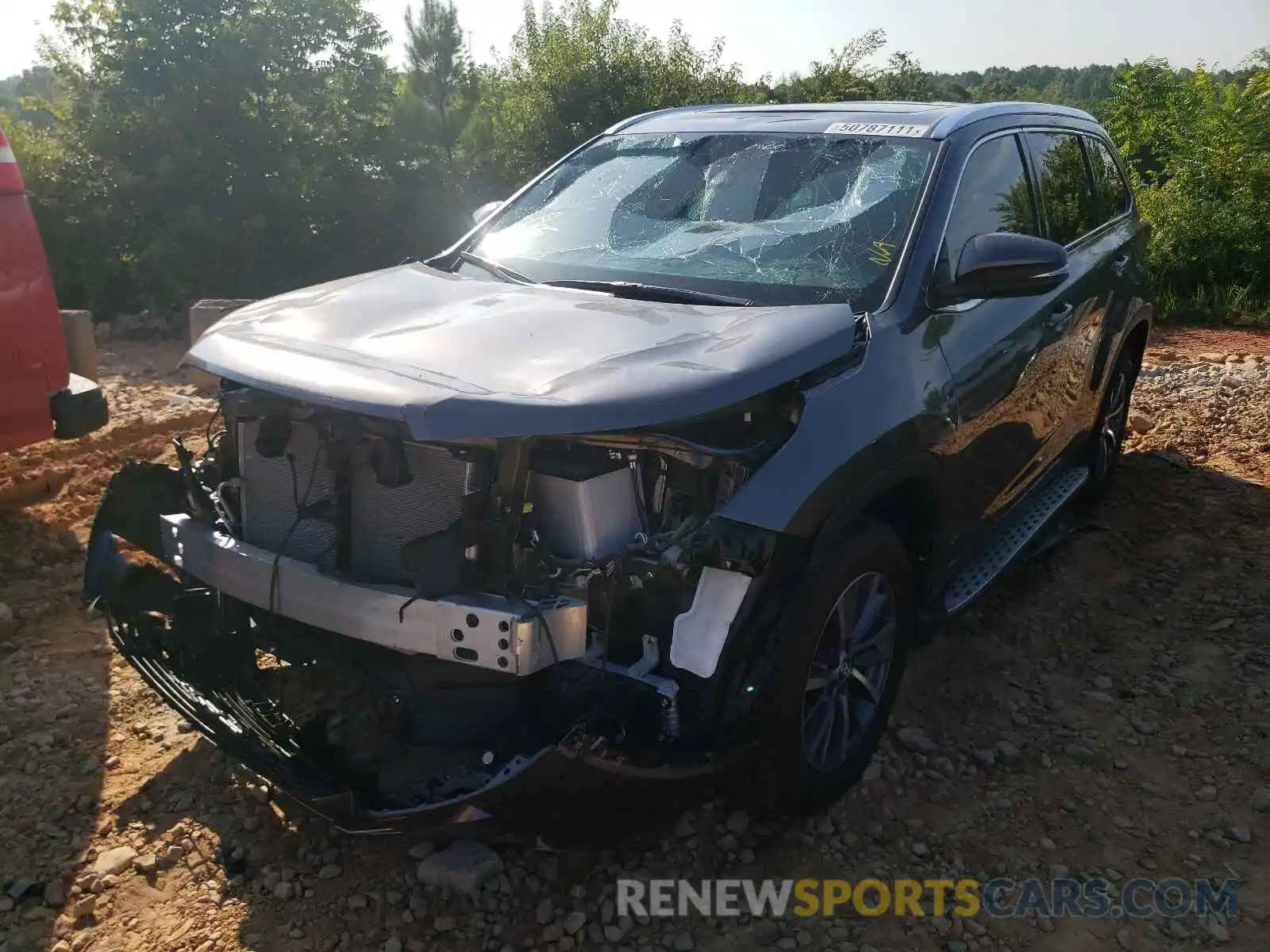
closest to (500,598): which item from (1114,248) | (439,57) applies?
(1114,248)

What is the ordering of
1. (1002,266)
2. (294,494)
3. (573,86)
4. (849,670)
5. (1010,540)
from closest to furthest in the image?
(294,494) → (849,670) → (1002,266) → (1010,540) → (573,86)

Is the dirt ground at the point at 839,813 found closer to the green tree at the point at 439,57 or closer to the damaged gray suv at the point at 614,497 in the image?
the damaged gray suv at the point at 614,497

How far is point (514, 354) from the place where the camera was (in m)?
2.50

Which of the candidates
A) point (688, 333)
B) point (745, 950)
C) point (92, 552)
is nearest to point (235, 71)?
point (92, 552)

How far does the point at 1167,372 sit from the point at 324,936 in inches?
292

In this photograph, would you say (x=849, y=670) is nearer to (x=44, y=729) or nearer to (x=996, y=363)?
(x=996, y=363)

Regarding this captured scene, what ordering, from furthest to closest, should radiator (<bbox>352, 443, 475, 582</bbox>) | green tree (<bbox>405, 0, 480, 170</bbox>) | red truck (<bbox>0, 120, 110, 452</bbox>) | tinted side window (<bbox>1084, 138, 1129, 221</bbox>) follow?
green tree (<bbox>405, 0, 480, 170</bbox>)
tinted side window (<bbox>1084, 138, 1129, 221</bbox>)
red truck (<bbox>0, 120, 110, 452</bbox>)
radiator (<bbox>352, 443, 475, 582</bbox>)

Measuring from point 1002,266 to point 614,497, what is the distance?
139 cm

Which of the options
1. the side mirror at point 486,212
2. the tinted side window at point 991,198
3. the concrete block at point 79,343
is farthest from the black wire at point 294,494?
the concrete block at point 79,343

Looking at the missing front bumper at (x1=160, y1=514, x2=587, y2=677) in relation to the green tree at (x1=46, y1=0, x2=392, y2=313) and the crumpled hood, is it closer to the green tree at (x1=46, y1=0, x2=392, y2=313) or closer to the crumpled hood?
the crumpled hood

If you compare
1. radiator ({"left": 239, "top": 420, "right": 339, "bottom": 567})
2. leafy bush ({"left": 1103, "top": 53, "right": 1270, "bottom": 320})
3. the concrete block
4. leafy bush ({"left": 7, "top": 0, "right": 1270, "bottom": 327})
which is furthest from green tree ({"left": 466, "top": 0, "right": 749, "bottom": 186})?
radiator ({"left": 239, "top": 420, "right": 339, "bottom": 567})

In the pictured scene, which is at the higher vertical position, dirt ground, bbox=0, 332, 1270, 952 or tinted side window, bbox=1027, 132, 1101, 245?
tinted side window, bbox=1027, 132, 1101, 245

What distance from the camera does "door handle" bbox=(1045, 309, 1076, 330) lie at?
150 inches

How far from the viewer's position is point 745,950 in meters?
2.54
